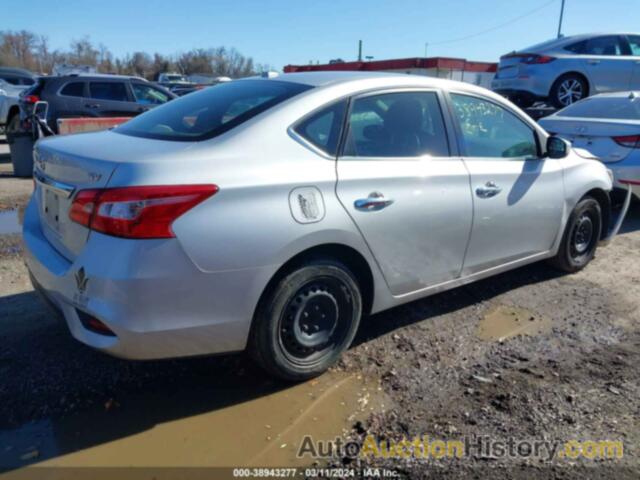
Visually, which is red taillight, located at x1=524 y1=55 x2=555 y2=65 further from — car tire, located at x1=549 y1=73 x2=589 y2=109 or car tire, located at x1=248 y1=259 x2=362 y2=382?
car tire, located at x1=248 y1=259 x2=362 y2=382

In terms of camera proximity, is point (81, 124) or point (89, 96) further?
point (89, 96)

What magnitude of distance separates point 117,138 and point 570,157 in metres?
3.66

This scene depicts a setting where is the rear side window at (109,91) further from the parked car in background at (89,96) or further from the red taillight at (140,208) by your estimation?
the red taillight at (140,208)

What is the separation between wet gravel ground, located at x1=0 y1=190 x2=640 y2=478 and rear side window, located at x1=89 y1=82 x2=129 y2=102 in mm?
7804

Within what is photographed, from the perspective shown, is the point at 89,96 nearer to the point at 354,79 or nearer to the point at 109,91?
the point at 109,91

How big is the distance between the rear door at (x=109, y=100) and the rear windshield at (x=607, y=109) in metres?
8.36

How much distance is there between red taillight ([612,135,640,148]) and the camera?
6.09 meters

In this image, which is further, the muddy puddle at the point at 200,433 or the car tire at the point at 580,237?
the car tire at the point at 580,237

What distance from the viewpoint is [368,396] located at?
9.82 ft

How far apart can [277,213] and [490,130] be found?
7.05ft

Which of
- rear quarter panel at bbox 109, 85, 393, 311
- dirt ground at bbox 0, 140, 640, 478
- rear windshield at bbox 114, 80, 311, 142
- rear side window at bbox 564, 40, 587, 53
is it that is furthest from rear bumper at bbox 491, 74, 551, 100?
rear quarter panel at bbox 109, 85, 393, 311

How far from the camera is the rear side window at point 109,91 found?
10977 mm

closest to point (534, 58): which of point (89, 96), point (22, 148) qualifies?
point (89, 96)

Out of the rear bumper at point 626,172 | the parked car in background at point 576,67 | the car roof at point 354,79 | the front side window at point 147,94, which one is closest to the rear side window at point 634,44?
the parked car in background at point 576,67
